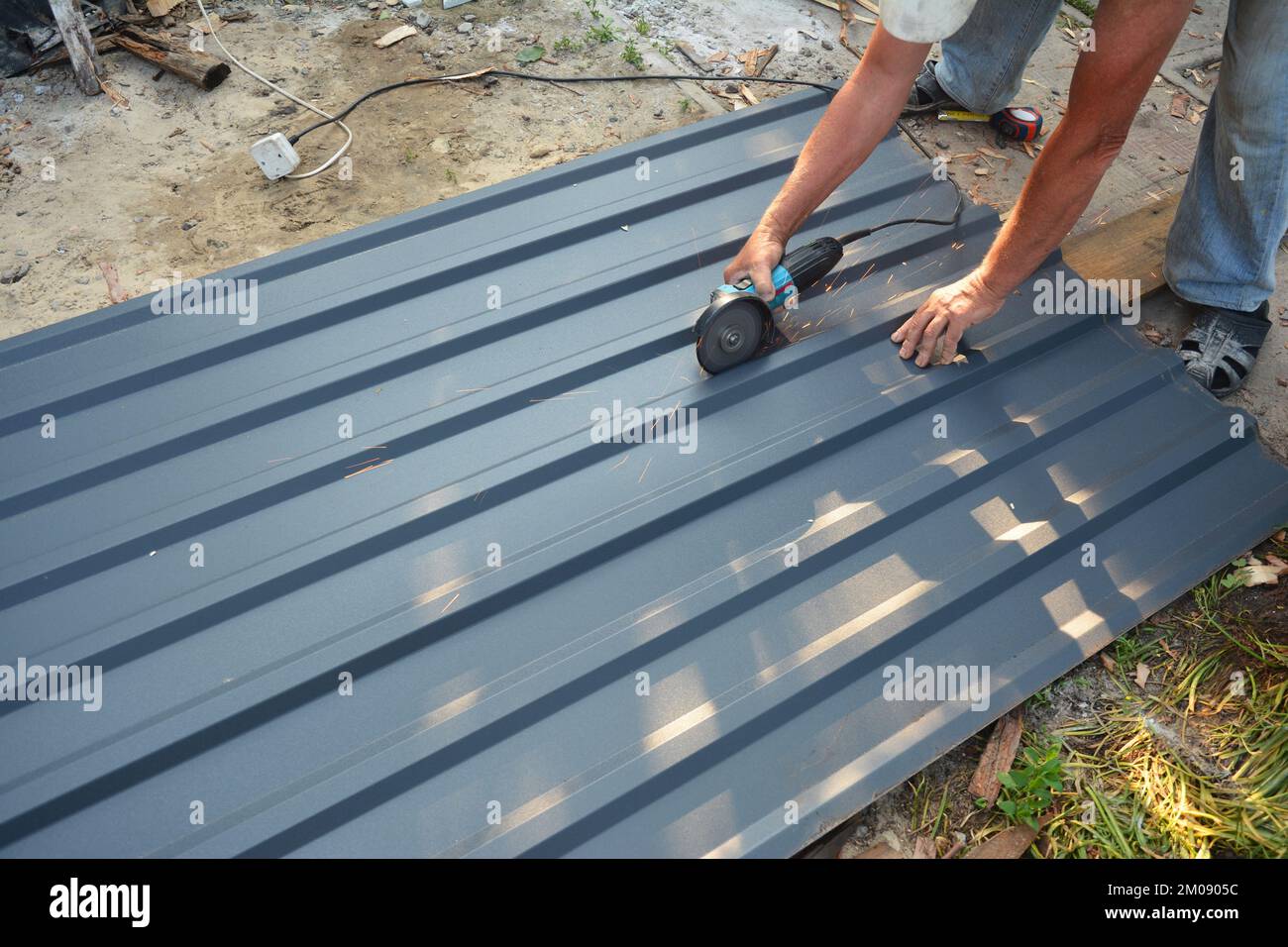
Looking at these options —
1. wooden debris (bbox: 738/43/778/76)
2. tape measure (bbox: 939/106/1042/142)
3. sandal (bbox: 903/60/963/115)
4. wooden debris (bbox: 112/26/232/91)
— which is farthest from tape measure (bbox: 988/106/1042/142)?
wooden debris (bbox: 112/26/232/91)

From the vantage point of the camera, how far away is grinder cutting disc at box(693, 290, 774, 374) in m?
2.91

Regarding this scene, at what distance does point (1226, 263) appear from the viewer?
3498 millimetres

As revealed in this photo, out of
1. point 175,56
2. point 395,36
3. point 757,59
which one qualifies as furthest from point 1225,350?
point 175,56

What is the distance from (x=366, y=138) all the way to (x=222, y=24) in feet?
4.03

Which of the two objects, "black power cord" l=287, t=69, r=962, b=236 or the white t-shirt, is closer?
the white t-shirt

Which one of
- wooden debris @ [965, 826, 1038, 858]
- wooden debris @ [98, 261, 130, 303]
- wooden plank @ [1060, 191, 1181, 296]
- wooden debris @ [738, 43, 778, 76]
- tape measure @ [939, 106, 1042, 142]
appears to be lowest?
wooden debris @ [965, 826, 1038, 858]

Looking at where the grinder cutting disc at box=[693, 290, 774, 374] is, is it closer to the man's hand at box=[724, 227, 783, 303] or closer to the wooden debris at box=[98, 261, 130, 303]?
the man's hand at box=[724, 227, 783, 303]

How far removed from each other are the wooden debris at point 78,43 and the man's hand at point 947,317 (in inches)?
149

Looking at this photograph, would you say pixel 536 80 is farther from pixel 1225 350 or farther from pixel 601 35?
pixel 1225 350

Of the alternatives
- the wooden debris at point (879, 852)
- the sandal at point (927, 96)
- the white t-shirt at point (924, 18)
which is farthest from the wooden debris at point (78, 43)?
the wooden debris at point (879, 852)

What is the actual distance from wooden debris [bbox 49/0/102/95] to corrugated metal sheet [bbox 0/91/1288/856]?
1.89m

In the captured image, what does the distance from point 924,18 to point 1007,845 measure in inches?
84.6
